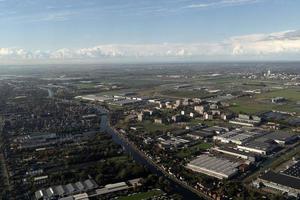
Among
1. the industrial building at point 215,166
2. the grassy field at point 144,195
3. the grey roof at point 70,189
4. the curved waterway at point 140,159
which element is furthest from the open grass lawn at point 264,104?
the grey roof at point 70,189

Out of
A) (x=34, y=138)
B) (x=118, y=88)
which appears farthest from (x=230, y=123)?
(x=118, y=88)

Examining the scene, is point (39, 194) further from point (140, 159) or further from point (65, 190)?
point (140, 159)

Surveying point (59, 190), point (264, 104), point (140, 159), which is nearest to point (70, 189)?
point (59, 190)

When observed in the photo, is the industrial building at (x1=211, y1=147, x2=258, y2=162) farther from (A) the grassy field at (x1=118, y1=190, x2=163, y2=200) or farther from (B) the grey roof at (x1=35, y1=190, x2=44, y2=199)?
(B) the grey roof at (x1=35, y1=190, x2=44, y2=199)

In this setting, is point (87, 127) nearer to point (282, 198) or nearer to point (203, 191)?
point (203, 191)

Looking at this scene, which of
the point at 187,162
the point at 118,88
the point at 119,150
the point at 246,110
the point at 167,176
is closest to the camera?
the point at 167,176

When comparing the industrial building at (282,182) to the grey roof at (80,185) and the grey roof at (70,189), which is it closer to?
the grey roof at (80,185)

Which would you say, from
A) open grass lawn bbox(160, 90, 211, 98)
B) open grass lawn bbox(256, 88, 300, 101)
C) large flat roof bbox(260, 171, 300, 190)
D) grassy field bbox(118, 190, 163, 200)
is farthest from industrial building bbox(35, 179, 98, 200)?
open grass lawn bbox(160, 90, 211, 98)
